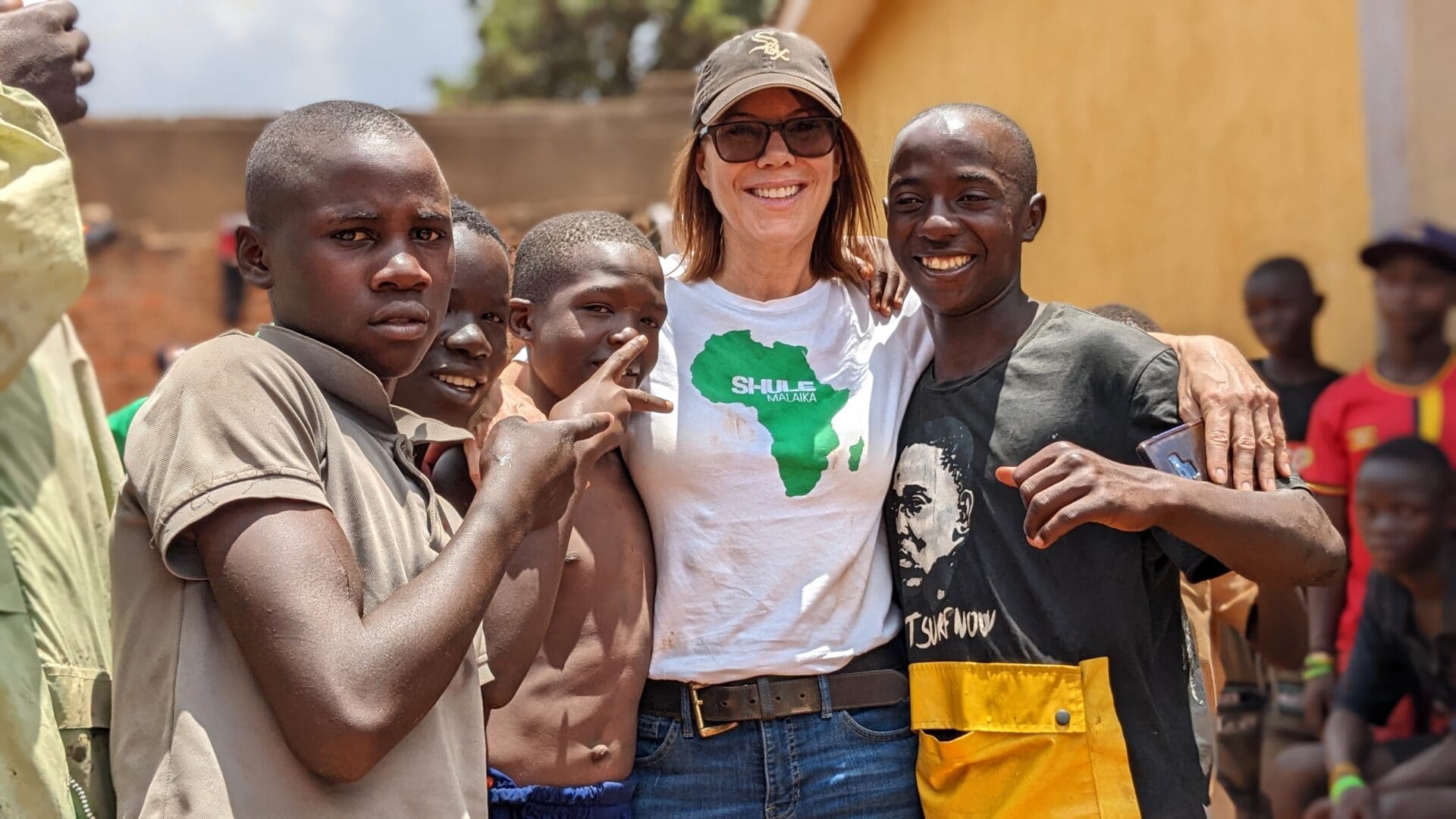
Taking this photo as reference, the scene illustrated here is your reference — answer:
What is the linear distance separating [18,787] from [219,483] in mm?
718

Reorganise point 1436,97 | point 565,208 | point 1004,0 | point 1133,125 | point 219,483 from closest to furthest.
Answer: point 219,483, point 1436,97, point 1133,125, point 1004,0, point 565,208

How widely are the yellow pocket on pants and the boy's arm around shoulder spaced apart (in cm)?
110

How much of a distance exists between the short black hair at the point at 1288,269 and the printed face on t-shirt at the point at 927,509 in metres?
2.58

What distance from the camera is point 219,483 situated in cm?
160

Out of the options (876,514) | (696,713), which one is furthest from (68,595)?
(876,514)

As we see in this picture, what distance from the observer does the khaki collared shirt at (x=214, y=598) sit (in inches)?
63.5

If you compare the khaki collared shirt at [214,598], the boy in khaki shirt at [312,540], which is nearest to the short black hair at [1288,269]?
the boy in khaki shirt at [312,540]

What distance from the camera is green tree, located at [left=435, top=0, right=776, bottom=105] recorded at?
64.5ft

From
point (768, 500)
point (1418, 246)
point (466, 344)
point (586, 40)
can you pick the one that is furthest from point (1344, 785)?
point (586, 40)

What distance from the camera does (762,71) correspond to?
9.16 ft

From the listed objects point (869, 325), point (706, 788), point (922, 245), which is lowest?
point (706, 788)

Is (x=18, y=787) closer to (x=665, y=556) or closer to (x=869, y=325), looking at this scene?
(x=665, y=556)

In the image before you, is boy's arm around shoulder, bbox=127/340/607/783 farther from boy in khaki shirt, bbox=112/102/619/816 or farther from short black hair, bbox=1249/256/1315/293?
short black hair, bbox=1249/256/1315/293

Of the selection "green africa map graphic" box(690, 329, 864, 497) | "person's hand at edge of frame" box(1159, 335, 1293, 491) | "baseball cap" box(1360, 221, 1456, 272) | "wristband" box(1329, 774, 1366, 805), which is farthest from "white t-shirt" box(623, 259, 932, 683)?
"wristband" box(1329, 774, 1366, 805)
